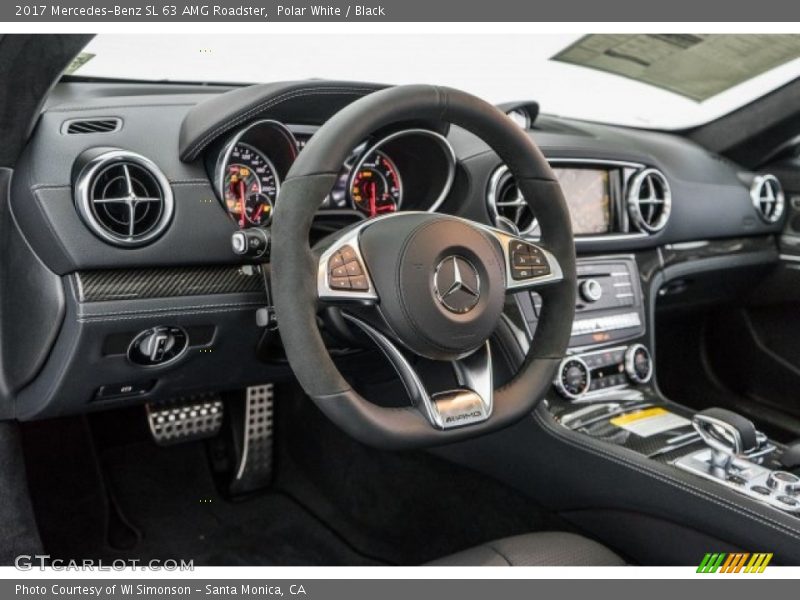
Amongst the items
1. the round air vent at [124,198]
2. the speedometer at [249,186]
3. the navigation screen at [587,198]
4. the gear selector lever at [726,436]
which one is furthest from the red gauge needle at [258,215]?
the gear selector lever at [726,436]

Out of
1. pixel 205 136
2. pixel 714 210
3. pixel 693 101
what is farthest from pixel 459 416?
pixel 693 101

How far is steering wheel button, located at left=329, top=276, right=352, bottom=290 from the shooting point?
1.22 m

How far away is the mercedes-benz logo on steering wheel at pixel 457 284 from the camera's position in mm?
1236

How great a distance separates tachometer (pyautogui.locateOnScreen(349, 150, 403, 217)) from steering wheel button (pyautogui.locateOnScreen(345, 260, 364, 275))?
41cm

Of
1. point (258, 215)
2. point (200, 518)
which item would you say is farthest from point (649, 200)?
point (200, 518)

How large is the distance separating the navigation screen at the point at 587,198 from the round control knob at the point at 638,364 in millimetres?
334

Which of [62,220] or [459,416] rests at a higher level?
[62,220]

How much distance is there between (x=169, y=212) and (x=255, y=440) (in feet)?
3.17

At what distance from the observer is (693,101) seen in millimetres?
2664

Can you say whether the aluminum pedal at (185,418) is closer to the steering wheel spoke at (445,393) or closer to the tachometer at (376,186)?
the tachometer at (376,186)

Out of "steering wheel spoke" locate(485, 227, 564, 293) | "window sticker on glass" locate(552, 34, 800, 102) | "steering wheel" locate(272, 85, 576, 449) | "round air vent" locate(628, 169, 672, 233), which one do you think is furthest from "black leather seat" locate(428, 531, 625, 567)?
"window sticker on glass" locate(552, 34, 800, 102)

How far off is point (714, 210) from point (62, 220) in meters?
1.91

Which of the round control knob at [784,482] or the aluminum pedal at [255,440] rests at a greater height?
the round control knob at [784,482]

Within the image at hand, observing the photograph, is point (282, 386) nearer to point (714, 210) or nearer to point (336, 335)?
point (336, 335)
